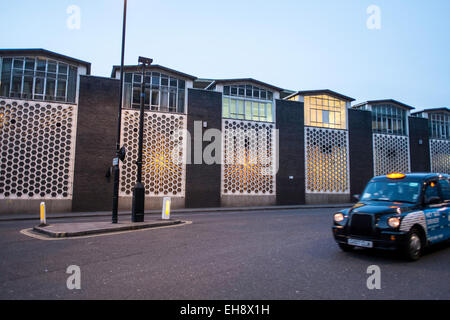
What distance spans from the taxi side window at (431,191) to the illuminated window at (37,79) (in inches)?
835

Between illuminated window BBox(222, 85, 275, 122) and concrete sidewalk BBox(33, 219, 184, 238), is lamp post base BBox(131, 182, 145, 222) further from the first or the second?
illuminated window BBox(222, 85, 275, 122)

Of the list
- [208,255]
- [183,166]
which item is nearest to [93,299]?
[208,255]

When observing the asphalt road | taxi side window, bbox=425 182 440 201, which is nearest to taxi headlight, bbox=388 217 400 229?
the asphalt road

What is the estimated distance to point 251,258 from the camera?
5.89 metres

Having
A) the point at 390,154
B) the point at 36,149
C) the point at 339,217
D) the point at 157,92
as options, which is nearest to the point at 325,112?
the point at 390,154

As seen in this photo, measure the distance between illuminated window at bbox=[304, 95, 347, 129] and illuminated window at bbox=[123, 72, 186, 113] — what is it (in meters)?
11.8

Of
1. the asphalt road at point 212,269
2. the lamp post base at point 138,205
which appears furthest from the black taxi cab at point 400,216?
the lamp post base at point 138,205

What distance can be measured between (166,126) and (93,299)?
65.0ft

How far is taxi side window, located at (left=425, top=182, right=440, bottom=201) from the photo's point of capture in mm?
6316

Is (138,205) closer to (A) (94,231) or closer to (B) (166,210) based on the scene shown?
(B) (166,210)

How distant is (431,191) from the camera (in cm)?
646

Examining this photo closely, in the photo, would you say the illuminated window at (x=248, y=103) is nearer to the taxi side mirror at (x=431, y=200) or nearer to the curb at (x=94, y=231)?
the curb at (x=94, y=231)

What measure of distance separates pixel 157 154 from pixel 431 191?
1847cm
